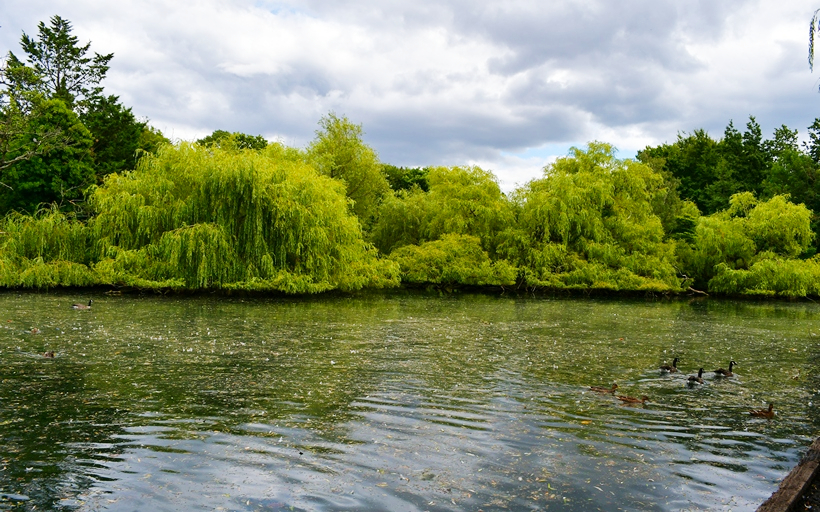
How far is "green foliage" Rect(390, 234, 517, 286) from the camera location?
42875 millimetres

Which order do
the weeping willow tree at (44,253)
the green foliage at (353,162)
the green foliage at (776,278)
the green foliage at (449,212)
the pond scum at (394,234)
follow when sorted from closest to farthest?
the weeping willow tree at (44,253), the pond scum at (394,234), the green foliage at (776,278), the green foliage at (449,212), the green foliage at (353,162)

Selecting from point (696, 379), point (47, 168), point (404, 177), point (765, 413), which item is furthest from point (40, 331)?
point (404, 177)

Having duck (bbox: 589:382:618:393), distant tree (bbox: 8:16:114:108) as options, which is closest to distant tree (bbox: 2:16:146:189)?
distant tree (bbox: 8:16:114:108)

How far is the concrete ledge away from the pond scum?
86.4 ft

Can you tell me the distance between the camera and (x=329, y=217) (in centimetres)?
3400

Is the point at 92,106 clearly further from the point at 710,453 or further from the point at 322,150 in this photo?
the point at 710,453

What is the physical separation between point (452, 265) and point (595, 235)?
404 inches

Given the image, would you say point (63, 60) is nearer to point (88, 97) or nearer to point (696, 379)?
point (88, 97)

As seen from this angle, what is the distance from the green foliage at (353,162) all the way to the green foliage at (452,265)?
Answer: 8.21 metres

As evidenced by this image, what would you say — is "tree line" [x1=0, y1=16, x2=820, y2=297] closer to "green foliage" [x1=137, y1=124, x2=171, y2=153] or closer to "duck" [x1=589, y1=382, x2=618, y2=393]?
"green foliage" [x1=137, y1=124, x2=171, y2=153]

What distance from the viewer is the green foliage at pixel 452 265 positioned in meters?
42.9

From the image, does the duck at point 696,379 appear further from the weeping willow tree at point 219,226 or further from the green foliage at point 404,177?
the green foliage at point 404,177

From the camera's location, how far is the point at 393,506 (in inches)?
269

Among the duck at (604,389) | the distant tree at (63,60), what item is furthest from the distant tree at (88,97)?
the duck at (604,389)
